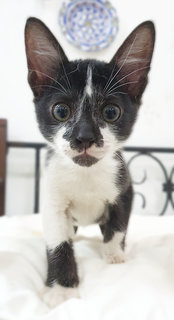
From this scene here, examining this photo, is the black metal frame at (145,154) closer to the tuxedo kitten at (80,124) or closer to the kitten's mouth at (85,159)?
the tuxedo kitten at (80,124)

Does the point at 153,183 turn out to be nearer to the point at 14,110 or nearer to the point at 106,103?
the point at 14,110

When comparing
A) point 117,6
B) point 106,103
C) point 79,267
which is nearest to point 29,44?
point 106,103

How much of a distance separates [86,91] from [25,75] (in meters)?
1.26

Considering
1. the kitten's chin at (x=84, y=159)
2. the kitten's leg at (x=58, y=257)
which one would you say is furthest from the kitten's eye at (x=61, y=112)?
the kitten's leg at (x=58, y=257)

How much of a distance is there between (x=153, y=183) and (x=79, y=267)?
3.79 feet

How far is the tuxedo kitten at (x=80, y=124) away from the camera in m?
0.70

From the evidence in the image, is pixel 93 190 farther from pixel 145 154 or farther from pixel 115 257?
pixel 145 154

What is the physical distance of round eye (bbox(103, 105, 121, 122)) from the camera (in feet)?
2.39

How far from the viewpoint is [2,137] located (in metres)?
1.77

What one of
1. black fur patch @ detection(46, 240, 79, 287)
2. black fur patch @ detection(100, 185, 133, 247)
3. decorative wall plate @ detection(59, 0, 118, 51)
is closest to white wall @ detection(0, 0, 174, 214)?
decorative wall plate @ detection(59, 0, 118, 51)

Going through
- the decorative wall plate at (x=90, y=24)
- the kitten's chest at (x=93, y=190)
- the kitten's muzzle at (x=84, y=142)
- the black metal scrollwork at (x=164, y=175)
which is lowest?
the black metal scrollwork at (x=164, y=175)

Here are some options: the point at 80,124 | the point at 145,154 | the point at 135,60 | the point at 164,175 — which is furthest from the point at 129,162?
the point at 80,124

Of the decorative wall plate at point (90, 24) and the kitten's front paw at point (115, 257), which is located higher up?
the decorative wall plate at point (90, 24)

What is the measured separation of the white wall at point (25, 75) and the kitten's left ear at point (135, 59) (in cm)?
111
